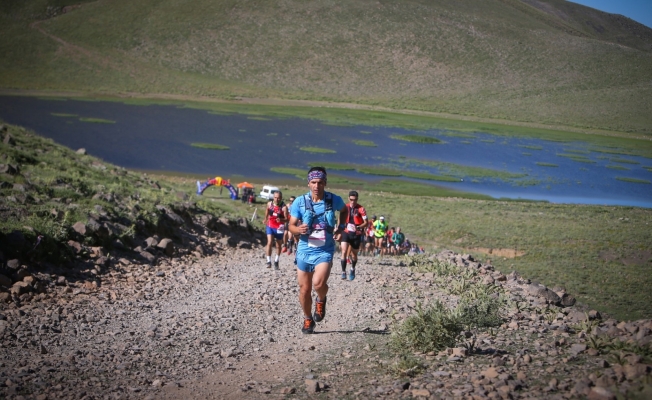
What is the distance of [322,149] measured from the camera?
2026 inches

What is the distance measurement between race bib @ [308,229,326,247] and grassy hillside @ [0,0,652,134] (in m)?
92.4

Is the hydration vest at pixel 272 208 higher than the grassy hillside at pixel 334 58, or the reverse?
the grassy hillside at pixel 334 58

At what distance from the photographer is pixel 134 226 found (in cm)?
1444

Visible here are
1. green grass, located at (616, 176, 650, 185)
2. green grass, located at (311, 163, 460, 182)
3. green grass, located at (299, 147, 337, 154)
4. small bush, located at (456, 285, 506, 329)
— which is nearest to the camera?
small bush, located at (456, 285, 506, 329)

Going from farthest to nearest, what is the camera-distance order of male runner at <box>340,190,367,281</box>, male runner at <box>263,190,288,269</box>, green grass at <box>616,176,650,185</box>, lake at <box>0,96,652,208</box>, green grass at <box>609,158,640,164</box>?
1. green grass at <box>609,158,640,164</box>
2. green grass at <box>616,176,650,185</box>
3. lake at <box>0,96,652,208</box>
4. male runner at <box>263,190,288,269</box>
5. male runner at <box>340,190,367,281</box>

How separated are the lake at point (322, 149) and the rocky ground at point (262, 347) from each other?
26.0 m

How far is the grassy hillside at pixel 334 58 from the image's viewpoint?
10362 centimetres

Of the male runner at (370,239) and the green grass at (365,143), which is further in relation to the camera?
the green grass at (365,143)

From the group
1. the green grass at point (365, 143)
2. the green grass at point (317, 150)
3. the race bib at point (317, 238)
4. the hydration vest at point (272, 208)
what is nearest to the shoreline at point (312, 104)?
the green grass at point (365, 143)

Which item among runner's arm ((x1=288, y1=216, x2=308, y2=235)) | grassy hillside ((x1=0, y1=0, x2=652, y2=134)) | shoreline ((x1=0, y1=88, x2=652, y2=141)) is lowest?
runner's arm ((x1=288, y1=216, x2=308, y2=235))

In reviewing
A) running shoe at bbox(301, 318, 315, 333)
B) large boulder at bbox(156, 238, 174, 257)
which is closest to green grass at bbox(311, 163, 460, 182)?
large boulder at bbox(156, 238, 174, 257)

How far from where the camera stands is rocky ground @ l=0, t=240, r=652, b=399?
21.0 feet

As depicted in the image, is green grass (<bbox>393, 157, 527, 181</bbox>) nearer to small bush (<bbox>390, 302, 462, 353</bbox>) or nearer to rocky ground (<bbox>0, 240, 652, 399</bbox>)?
rocky ground (<bbox>0, 240, 652, 399</bbox>)

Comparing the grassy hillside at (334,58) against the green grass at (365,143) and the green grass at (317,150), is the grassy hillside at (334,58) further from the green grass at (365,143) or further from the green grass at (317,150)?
the green grass at (317,150)
